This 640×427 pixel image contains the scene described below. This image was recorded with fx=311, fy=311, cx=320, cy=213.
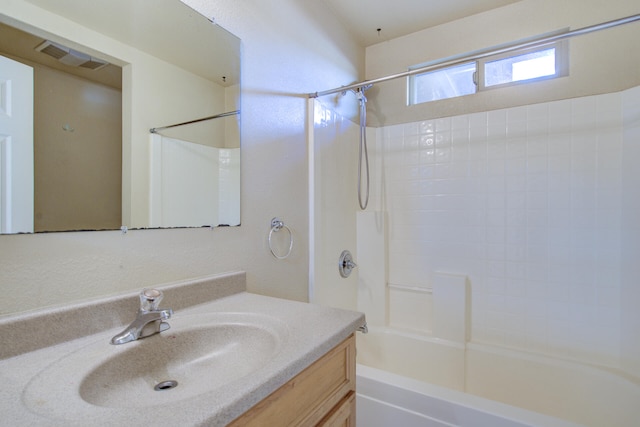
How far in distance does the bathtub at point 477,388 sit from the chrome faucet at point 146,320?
940 mm

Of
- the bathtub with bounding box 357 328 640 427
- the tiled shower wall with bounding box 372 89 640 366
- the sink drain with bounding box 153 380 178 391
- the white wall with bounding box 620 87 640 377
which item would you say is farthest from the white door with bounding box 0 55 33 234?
the white wall with bounding box 620 87 640 377

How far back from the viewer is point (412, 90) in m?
2.38

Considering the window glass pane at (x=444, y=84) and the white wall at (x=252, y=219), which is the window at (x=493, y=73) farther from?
the white wall at (x=252, y=219)

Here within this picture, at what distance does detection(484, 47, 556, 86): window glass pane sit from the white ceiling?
0.35 m

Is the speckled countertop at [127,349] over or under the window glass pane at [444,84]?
under

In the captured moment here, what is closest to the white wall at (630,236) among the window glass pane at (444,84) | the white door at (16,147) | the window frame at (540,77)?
the window frame at (540,77)

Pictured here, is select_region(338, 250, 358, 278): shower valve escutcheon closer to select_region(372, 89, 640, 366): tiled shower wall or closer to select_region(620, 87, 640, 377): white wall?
select_region(372, 89, 640, 366): tiled shower wall

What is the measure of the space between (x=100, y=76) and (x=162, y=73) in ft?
0.71

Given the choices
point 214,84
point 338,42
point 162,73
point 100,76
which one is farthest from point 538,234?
point 100,76

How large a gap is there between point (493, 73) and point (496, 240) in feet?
3.75

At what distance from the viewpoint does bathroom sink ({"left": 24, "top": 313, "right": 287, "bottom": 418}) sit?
1.89ft

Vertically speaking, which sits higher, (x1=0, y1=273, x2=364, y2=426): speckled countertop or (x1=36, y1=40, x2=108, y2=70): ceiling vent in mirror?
(x1=36, y1=40, x2=108, y2=70): ceiling vent in mirror

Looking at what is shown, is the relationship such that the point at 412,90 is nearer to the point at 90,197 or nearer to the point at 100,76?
the point at 100,76

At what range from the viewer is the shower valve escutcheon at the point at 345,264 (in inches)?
82.4
